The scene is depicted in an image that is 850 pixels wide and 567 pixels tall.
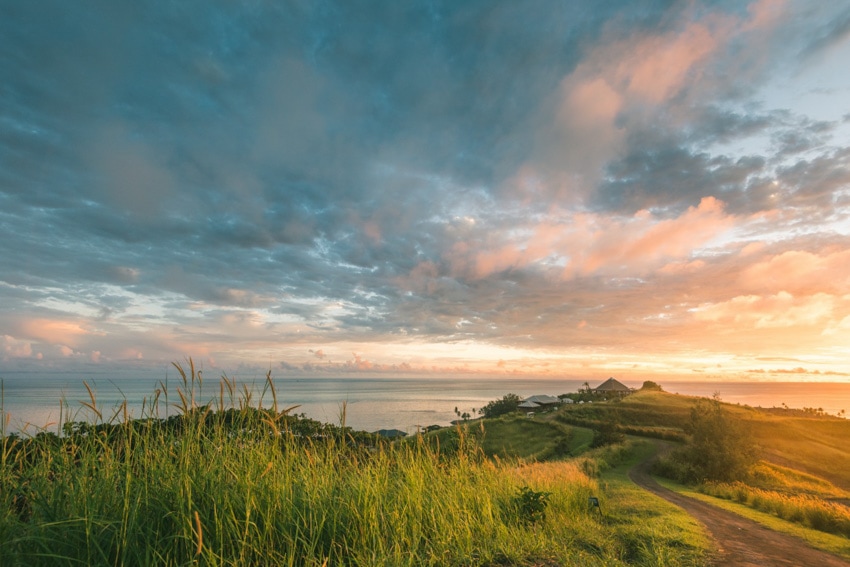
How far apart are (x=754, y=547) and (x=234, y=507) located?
10.9 meters

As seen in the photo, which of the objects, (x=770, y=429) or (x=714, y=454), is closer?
(x=714, y=454)

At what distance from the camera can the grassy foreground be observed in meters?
3.48

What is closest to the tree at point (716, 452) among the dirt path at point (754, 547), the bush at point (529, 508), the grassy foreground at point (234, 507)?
the dirt path at point (754, 547)

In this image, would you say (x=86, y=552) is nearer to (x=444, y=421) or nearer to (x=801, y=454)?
(x=801, y=454)

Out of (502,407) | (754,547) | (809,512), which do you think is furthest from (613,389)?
(754,547)

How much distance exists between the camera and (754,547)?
9562 millimetres

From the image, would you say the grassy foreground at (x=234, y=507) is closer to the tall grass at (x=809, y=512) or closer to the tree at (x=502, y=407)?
the tall grass at (x=809, y=512)

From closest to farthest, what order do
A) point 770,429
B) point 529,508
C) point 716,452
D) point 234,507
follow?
1. point 234,507
2. point 529,508
3. point 716,452
4. point 770,429

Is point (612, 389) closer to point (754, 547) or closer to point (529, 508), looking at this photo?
point (754, 547)

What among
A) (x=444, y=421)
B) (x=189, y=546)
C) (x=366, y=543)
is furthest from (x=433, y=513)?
(x=444, y=421)

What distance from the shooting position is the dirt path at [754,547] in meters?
8.34

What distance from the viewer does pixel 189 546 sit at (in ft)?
12.0

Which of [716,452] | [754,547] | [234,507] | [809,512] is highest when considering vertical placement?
[234,507]

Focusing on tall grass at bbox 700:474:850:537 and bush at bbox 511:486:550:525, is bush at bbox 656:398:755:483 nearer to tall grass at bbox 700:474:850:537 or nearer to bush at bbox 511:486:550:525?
tall grass at bbox 700:474:850:537
